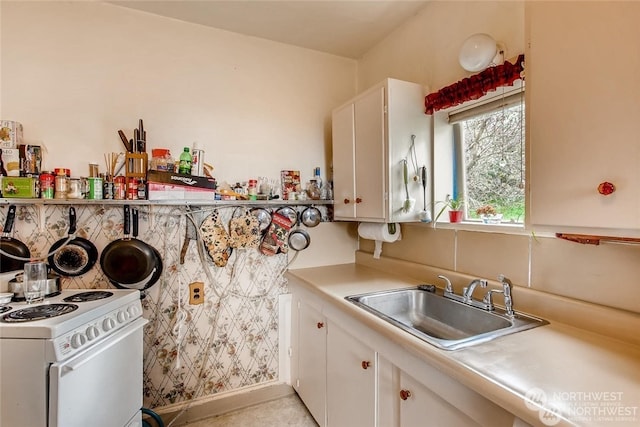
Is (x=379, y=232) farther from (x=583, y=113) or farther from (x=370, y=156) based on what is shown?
(x=583, y=113)

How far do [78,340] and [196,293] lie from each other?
76 cm

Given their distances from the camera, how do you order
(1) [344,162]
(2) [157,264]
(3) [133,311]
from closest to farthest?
(3) [133,311] → (2) [157,264] → (1) [344,162]

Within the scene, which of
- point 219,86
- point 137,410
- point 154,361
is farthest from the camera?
point 219,86

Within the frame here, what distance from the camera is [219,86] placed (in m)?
2.04

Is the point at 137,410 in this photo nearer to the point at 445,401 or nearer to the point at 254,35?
the point at 445,401

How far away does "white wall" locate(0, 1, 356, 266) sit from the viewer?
165 centimetres

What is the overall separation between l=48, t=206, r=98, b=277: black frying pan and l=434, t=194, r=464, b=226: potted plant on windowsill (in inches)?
79.9

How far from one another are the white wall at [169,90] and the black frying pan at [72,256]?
37 cm

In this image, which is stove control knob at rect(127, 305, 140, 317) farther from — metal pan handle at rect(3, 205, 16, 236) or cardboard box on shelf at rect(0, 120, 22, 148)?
cardboard box on shelf at rect(0, 120, 22, 148)

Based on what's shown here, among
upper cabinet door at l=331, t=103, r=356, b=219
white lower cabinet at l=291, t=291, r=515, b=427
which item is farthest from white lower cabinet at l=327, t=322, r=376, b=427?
upper cabinet door at l=331, t=103, r=356, b=219

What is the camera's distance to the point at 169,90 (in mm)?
1916

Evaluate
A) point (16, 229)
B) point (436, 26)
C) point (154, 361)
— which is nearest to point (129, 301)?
point (154, 361)

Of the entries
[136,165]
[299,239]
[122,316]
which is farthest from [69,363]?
[299,239]

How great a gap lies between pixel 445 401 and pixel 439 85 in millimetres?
1598
